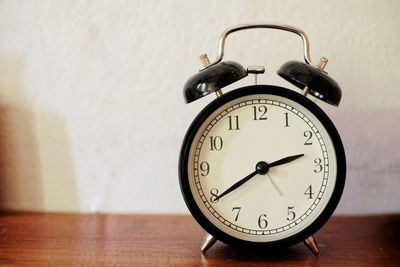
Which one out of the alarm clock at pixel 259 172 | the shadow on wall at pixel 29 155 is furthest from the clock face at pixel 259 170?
the shadow on wall at pixel 29 155

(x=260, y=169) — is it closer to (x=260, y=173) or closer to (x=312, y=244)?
(x=260, y=173)

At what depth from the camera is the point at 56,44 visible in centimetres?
104

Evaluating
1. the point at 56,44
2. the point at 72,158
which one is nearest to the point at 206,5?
the point at 56,44

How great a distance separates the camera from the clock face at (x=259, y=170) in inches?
32.4

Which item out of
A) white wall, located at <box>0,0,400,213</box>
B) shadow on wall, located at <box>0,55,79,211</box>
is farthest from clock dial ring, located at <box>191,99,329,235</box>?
shadow on wall, located at <box>0,55,79,211</box>

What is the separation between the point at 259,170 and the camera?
0.82 m

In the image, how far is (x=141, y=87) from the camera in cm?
104

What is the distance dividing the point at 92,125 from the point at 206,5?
0.34 meters

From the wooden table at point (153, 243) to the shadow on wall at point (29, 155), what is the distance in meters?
0.04

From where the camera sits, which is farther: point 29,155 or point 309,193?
point 29,155

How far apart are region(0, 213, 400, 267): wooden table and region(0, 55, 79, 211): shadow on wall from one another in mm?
42

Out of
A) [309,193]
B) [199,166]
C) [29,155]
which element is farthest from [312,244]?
[29,155]

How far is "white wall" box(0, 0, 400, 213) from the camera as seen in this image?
1.02 m

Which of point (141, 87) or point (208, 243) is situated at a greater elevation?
point (141, 87)
